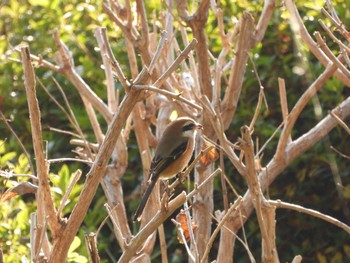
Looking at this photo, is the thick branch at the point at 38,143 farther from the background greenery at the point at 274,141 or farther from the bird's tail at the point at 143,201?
the background greenery at the point at 274,141

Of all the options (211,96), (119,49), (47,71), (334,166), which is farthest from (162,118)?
(47,71)

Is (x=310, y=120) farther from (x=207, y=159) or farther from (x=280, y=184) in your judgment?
(x=207, y=159)

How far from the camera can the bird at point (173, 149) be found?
412cm

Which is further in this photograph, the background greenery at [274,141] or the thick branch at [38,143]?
the background greenery at [274,141]

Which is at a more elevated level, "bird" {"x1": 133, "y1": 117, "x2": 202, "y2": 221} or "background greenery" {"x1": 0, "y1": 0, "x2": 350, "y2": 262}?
"bird" {"x1": 133, "y1": 117, "x2": 202, "y2": 221}

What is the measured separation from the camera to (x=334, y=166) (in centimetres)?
568

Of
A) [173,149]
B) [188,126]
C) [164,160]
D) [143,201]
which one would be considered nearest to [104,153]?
[143,201]

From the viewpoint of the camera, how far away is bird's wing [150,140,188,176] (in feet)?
Result: 13.7

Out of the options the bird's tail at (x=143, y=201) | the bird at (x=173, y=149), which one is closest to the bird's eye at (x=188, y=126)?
the bird at (x=173, y=149)

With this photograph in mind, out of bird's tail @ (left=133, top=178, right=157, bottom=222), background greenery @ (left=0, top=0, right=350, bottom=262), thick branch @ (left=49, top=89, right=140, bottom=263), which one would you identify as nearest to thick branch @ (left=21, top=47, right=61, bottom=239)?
thick branch @ (left=49, top=89, right=140, bottom=263)

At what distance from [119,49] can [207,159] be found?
9.61 ft

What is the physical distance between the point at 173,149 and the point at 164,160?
145 millimetres

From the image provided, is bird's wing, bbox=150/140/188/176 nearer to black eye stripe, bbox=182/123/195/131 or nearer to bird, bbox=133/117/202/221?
bird, bbox=133/117/202/221

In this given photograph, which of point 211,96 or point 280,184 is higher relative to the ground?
point 211,96
